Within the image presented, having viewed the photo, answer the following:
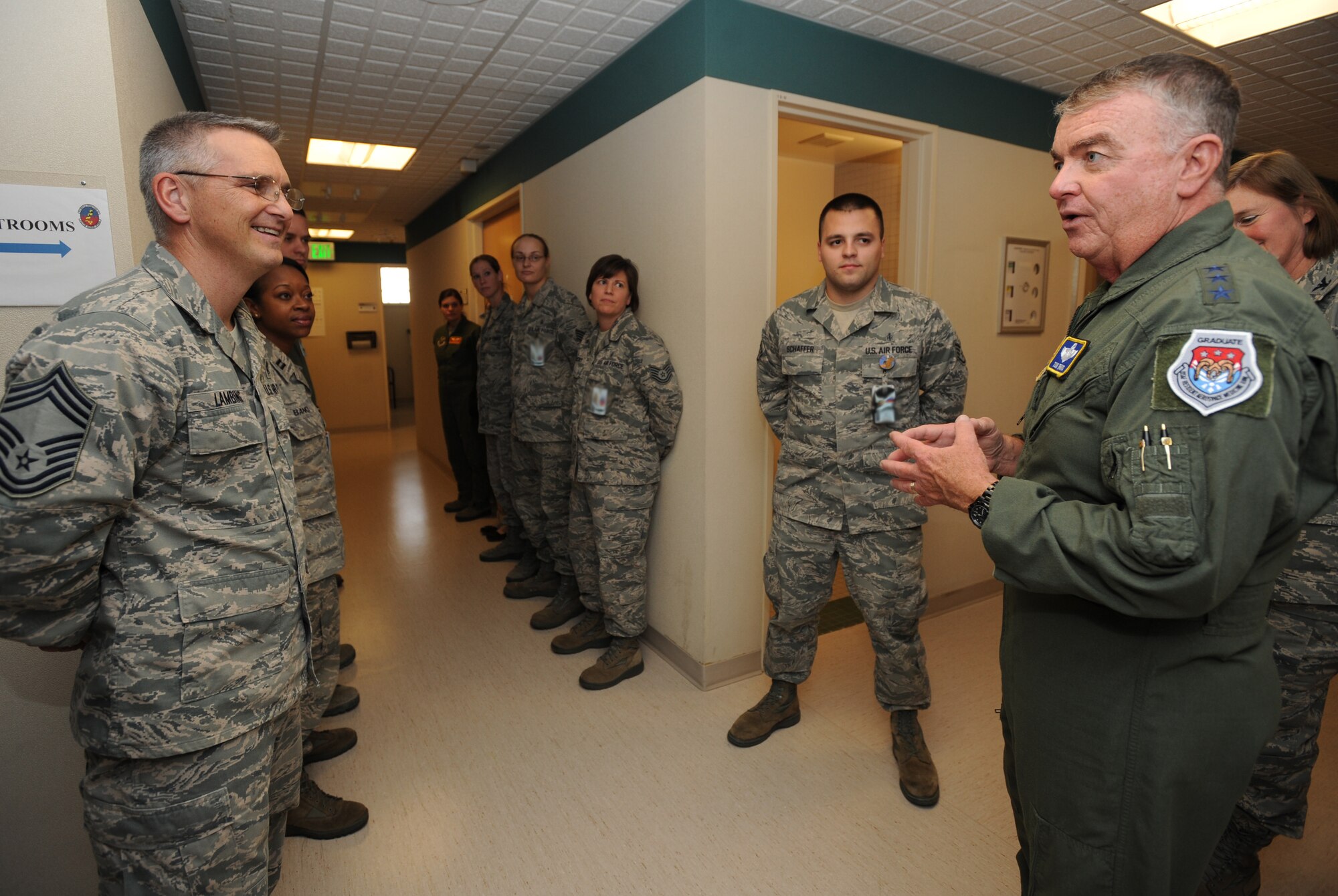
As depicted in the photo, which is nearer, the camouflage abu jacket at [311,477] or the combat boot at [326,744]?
the camouflage abu jacket at [311,477]

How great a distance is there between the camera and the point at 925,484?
1.15 m

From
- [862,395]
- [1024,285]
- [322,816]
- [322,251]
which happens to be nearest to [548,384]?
[862,395]

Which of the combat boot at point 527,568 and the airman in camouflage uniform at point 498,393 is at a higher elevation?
the airman in camouflage uniform at point 498,393

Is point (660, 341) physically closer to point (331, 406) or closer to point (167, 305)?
point (167, 305)

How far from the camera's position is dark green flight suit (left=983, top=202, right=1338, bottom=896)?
2.75 ft

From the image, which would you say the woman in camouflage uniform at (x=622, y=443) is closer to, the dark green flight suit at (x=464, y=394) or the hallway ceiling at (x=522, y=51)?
the hallway ceiling at (x=522, y=51)

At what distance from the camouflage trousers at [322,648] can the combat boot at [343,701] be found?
1.16 ft

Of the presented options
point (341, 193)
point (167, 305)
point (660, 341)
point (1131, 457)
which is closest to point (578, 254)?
point (660, 341)

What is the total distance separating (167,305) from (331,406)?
9.07m

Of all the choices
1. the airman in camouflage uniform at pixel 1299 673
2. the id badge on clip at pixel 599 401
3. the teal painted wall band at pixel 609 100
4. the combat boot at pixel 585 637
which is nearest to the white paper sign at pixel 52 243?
the id badge on clip at pixel 599 401

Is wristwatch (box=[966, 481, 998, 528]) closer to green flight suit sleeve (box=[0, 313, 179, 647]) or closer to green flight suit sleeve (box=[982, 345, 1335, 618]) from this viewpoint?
green flight suit sleeve (box=[982, 345, 1335, 618])

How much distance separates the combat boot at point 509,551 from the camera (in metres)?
4.27

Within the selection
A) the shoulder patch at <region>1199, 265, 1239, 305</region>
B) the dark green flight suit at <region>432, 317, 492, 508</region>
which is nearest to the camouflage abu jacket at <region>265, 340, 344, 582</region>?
the shoulder patch at <region>1199, 265, 1239, 305</region>

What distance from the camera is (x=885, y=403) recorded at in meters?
2.15
